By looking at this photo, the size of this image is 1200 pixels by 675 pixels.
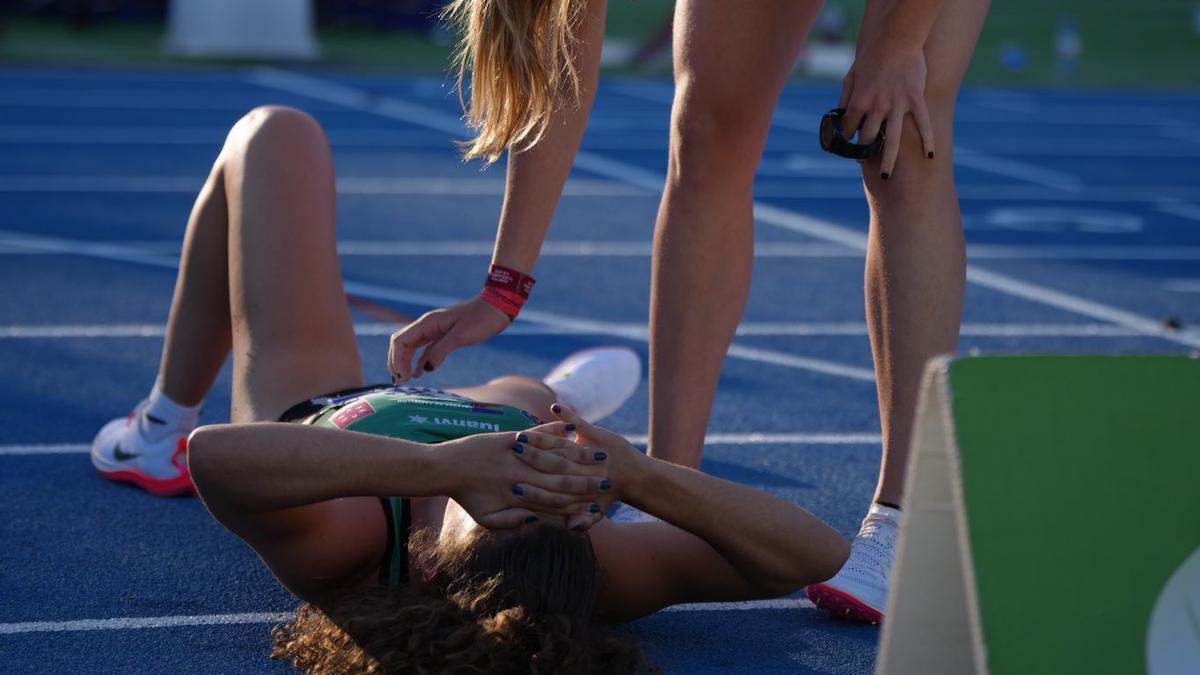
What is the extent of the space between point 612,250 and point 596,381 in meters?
3.11

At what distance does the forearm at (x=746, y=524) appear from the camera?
229 cm

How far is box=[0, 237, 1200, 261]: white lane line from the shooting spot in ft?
21.4

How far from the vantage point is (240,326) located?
2984 millimetres

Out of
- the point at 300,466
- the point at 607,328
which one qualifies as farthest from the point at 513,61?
the point at 607,328

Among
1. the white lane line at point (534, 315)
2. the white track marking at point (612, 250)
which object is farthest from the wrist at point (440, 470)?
the white track marking at point (612, 250)

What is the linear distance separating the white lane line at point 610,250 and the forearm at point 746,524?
409 centimetres

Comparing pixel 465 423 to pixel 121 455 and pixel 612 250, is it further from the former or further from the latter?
pixel 612 250

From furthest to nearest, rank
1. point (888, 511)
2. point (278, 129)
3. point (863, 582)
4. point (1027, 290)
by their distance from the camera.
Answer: point (1027, 290) < point (278, 129) < point (888, 511) < point (863, 582)

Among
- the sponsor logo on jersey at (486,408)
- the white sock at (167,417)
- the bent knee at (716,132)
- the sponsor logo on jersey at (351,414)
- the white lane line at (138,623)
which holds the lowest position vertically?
the white lane line at (138,623)

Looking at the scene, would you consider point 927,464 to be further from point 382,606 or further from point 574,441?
point 382,606

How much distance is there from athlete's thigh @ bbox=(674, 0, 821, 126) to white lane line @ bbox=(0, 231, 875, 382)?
1.70 meters

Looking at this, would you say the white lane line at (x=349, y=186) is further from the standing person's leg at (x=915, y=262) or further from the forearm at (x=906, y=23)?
the forearm at (x=906, y=23)

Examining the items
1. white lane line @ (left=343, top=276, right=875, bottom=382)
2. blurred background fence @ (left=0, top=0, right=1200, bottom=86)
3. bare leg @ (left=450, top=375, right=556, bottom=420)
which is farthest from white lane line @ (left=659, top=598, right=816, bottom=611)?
blurred background fence @ (left=0, top=0, right=1200, bottom=86)

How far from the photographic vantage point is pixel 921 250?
2779mm
